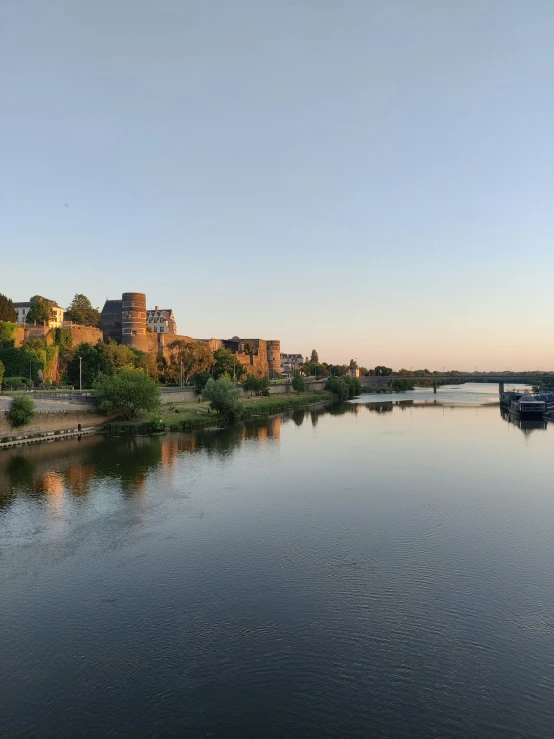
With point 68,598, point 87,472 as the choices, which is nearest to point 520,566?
point 68,598

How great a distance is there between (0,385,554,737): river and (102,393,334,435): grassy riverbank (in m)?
18.0

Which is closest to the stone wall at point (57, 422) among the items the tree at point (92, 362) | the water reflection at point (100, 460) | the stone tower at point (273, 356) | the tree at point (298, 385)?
the water reflection at point (100, 460)

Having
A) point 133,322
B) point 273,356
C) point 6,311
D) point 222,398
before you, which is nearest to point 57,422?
point 222,398

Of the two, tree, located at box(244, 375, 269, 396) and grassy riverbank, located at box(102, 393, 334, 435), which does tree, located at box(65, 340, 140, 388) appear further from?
tree, located at box(244, 375, 269, 396)

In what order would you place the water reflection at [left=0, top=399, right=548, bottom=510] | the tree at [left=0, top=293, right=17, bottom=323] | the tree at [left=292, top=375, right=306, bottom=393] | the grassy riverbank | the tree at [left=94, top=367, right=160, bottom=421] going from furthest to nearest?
the tree at [left=292, top=375, right=306, bottom=393] → the tree at [left=0, top=293, right=17, bottom=323] → the tree at [left=94, top=367, right=160, bottom=421] → the grassy riverbank → the water reflection at [left=0, top=399, right=548, bottom=510]

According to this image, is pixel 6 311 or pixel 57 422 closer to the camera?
pixel 57 422

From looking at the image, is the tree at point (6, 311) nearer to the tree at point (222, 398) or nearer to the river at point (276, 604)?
the tree at point (222, 398)

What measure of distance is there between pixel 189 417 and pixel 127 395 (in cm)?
838

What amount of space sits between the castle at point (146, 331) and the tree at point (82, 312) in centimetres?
520

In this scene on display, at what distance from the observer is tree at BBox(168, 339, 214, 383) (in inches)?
3343

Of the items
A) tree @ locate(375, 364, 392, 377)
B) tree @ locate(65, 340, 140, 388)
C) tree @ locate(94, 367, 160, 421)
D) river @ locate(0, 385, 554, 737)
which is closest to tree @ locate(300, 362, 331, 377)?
tree @ locate(375, 364, 392, 377)

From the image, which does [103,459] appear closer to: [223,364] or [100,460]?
[100,460]

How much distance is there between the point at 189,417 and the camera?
56250 millimetres

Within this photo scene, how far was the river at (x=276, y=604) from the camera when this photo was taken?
10.7m
